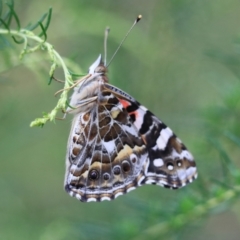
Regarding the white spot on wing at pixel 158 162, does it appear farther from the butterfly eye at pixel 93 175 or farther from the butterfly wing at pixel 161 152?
the butterfly eye at pixel 93 175

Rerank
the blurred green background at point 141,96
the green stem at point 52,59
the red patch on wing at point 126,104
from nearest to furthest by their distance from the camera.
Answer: the green stem at point 52,59, the red patch on wing at point 126,104, the blurred green background at point 141,96

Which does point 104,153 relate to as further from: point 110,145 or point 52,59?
point 52,59

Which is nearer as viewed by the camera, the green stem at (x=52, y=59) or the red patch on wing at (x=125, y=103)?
the green stem at (x=52, y=59)

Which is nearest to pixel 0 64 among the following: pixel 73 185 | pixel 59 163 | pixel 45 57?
pixel 45 57

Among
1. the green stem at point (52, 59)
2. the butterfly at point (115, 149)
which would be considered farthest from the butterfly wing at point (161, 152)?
the green stem at point (52, 59)

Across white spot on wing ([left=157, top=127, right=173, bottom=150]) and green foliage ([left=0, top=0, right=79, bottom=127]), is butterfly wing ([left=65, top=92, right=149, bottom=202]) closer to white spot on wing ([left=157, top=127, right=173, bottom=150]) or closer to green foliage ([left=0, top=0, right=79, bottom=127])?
white spot on wing ([left=157, top=127, right=173, bottom=150])

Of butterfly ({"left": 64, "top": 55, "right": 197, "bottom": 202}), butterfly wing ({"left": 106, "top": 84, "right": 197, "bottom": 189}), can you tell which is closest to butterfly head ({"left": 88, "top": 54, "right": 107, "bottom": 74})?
butterfly ({"left": 64, "top": 55, "right": 197, "bottom": 202})

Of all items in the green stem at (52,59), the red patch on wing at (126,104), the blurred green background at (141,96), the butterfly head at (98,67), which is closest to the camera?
the green stem at (52,59)
